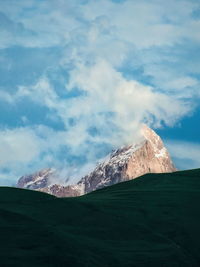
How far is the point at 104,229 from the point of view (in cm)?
10706

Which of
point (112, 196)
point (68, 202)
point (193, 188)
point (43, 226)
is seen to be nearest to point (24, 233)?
point (43, 226)

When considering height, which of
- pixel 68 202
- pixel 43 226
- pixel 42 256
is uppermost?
pixel 68 202

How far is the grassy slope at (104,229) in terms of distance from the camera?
8731cm

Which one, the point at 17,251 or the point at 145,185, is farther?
the point at 145,185

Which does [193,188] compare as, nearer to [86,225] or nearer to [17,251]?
[86,225]

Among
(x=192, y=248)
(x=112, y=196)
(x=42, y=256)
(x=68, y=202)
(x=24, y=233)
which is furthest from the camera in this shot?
(x=112, y=196)

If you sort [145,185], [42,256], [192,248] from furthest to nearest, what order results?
[145,185] → [192,248] → [42,256]

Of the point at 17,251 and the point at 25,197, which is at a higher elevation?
the point at 25,197

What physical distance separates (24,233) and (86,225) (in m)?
16.8

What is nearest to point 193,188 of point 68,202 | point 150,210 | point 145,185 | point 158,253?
point 145,185

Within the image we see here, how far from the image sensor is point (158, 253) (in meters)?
98.1

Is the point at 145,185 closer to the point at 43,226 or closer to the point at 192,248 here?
the point at 192,248

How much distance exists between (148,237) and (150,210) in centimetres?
1784

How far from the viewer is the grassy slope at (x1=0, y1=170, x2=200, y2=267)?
8731cm
